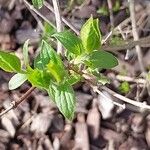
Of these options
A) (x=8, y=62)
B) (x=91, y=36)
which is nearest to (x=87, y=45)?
(x=91, y=36)

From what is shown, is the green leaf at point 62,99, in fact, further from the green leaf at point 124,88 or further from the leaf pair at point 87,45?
the green leaf at point 124,88

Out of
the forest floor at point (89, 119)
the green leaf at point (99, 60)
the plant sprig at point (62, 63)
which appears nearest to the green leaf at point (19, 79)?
the plant sprig at point (62, 63)

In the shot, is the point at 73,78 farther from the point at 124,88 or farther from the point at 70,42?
the point at 124,88

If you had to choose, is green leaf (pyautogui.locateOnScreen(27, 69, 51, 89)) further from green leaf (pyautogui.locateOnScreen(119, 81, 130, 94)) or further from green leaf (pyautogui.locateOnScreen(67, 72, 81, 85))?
green leaf (pyautogui.locateOnScreen(119, 81, 130, 94))

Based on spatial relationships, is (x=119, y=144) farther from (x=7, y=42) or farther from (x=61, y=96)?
(x=61, y=96)

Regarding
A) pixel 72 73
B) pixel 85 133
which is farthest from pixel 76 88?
pixel 72 73

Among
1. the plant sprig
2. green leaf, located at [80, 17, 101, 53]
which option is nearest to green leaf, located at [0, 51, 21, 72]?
the plant sprig
